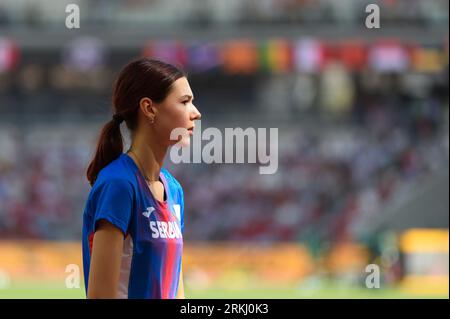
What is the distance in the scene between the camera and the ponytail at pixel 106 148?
2883 mm

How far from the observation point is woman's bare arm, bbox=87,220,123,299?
2.63 meters

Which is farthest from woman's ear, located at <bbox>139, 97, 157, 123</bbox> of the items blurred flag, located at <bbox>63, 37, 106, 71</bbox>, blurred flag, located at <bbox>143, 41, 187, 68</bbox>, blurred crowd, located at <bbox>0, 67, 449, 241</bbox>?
blurred flag, located at <bbox>63, 37, 106, 71</bbox>

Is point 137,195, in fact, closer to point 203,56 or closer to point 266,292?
point 266,292

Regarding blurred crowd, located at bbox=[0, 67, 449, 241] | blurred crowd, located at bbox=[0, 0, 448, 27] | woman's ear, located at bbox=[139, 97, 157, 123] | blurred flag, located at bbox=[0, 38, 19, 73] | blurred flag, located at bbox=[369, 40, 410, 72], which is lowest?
woman's ear, located at bbox=[139, 97, 157, 123]

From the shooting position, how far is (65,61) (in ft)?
97.1

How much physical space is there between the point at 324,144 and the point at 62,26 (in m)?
7.73

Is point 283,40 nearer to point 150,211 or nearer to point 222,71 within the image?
point 222,71

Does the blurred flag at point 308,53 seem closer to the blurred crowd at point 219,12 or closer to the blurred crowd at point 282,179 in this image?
the blurred crowd at point 219,12

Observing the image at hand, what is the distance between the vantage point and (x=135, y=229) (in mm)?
2758

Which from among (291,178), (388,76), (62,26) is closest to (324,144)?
(291,178)

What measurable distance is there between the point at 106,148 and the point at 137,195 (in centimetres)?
20

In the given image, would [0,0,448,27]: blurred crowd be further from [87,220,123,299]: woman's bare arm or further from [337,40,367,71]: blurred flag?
[87,220,123,299]: woman's bare arm

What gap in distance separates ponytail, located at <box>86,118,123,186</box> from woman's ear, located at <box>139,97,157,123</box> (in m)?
0.12

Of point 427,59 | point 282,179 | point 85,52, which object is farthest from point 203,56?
point 427,59
